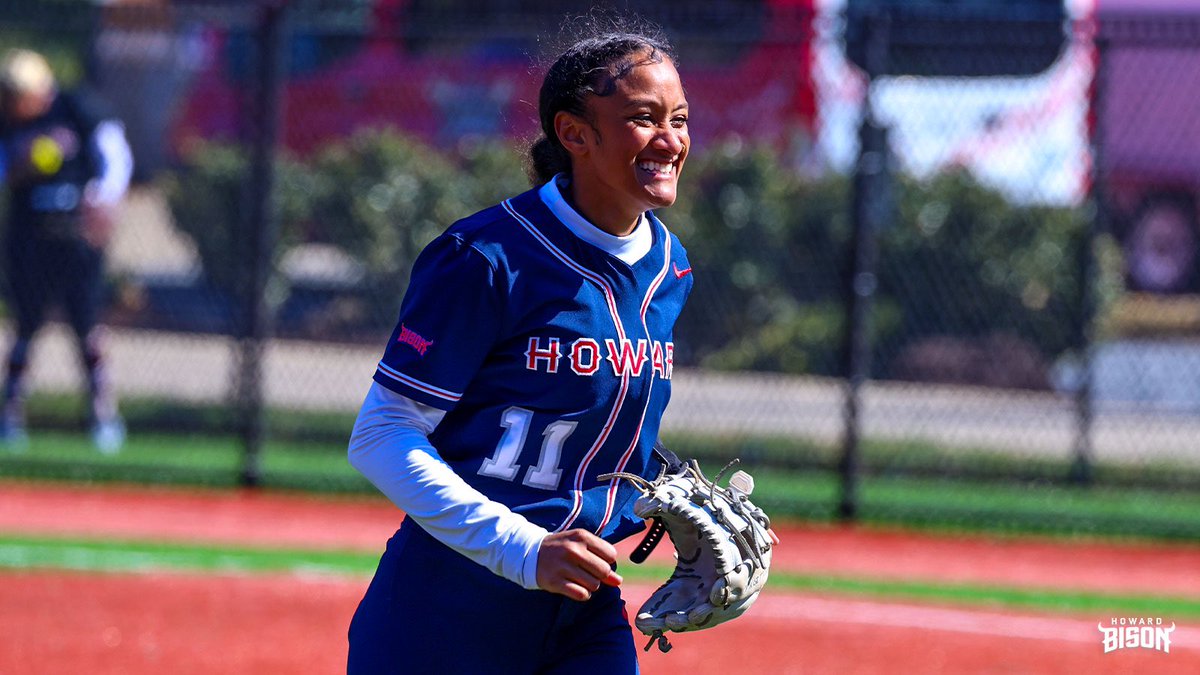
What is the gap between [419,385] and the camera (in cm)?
284

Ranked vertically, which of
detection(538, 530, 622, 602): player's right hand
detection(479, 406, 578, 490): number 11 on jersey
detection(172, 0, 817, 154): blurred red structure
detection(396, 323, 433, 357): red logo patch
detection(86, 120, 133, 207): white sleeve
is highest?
detection(172, 0, 817, 154): blurred red structure

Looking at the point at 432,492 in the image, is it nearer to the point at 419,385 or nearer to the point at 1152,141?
the point at 419,385

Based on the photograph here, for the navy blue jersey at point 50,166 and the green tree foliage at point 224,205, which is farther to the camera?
the navy blue jersey at point 50,166

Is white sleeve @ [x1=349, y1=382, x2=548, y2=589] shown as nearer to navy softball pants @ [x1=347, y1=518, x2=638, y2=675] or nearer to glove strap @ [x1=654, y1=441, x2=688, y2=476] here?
navy softball pants @ [x1=347, y1=518, x2=638, y2=675]

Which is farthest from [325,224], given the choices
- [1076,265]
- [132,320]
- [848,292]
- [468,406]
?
[468,406]

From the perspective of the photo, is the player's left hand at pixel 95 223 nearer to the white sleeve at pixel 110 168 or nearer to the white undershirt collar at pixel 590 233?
the white sleeve at pixel 110 168

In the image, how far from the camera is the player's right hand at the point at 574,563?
8.86ft

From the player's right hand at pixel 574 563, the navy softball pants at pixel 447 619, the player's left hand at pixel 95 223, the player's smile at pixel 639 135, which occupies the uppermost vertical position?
the player's left hand at pixel 95 223

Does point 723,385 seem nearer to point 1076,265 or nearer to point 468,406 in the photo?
point 1076,265

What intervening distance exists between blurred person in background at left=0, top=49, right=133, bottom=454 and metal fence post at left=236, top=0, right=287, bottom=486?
3.46 ft

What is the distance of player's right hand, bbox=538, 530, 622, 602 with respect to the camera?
106 inches

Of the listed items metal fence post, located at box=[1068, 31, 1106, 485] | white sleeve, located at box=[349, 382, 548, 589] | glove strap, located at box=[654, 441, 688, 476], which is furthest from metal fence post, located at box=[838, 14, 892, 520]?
white sleeve, located at box=[349, 382, 548, 589]

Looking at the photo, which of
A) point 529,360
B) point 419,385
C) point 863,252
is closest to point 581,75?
point 529,360

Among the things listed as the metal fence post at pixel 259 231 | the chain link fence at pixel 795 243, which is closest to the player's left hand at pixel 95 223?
the chain link fence at pixel 795 243
